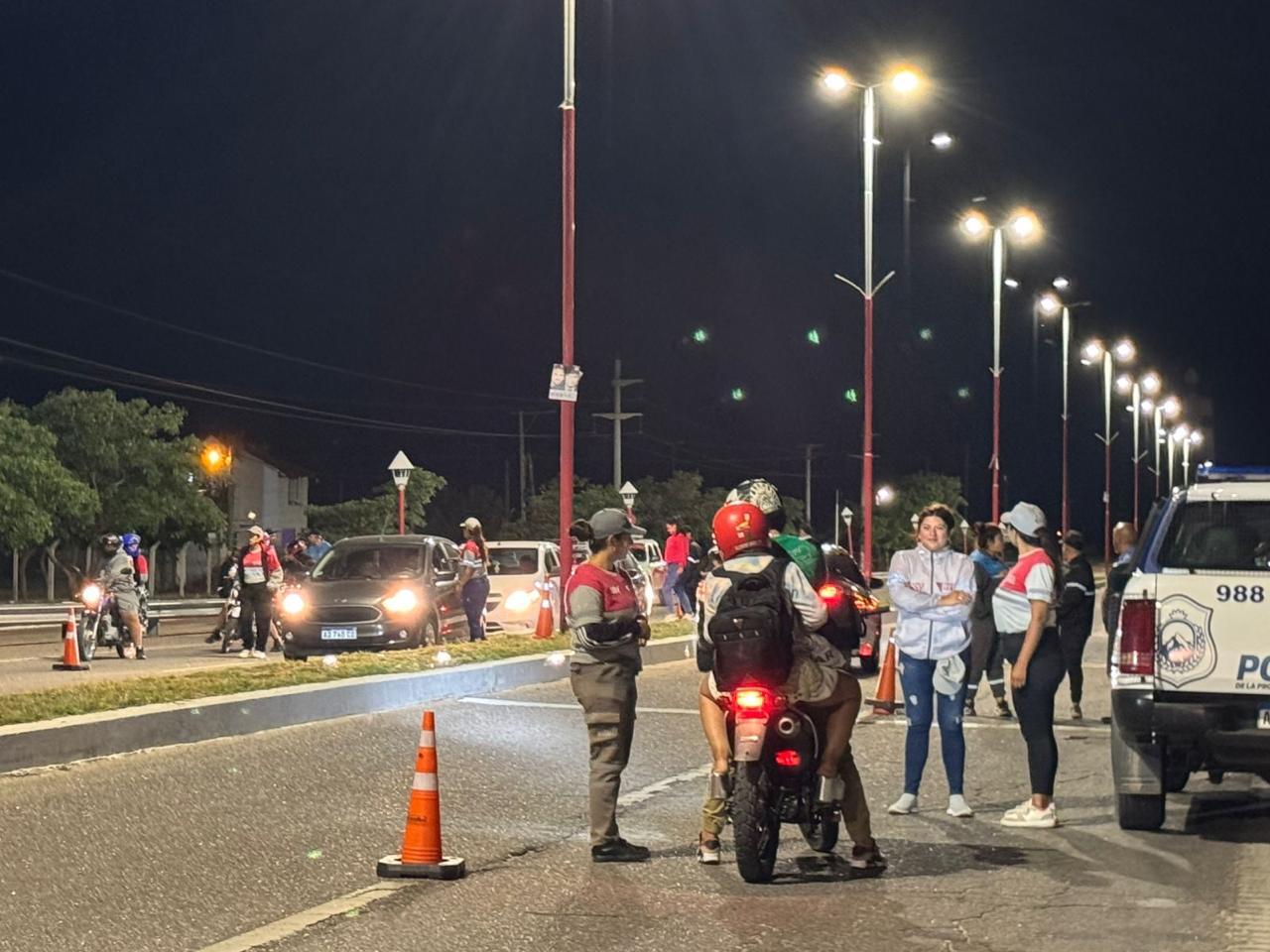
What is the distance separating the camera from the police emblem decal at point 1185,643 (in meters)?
9.45

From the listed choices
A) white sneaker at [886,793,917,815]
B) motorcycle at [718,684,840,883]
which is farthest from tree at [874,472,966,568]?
motorcycle at [718,684,840,883]

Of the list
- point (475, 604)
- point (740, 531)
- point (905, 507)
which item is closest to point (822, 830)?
point (740, 531)

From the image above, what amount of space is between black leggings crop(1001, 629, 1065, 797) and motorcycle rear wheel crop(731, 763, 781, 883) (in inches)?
94.6

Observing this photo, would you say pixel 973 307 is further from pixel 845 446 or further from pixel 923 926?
pixel 923 926

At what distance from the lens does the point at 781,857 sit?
30.7 ft

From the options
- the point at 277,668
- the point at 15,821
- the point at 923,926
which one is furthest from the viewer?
the point at 277,668

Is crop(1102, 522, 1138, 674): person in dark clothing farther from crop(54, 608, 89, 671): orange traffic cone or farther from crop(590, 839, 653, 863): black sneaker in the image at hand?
crop(54, 608, 89, 671): orange traffic cone

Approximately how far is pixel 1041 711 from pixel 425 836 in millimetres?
3590

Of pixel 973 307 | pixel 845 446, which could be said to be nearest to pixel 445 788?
pixel 973 307

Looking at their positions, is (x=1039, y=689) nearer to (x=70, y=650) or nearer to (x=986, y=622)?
(x=986, y=622)

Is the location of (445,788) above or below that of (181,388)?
below

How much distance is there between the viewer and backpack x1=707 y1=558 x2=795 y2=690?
8422mm

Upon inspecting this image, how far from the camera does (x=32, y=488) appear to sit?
59125 millimetres

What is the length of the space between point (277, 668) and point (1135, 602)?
33.0 ft
